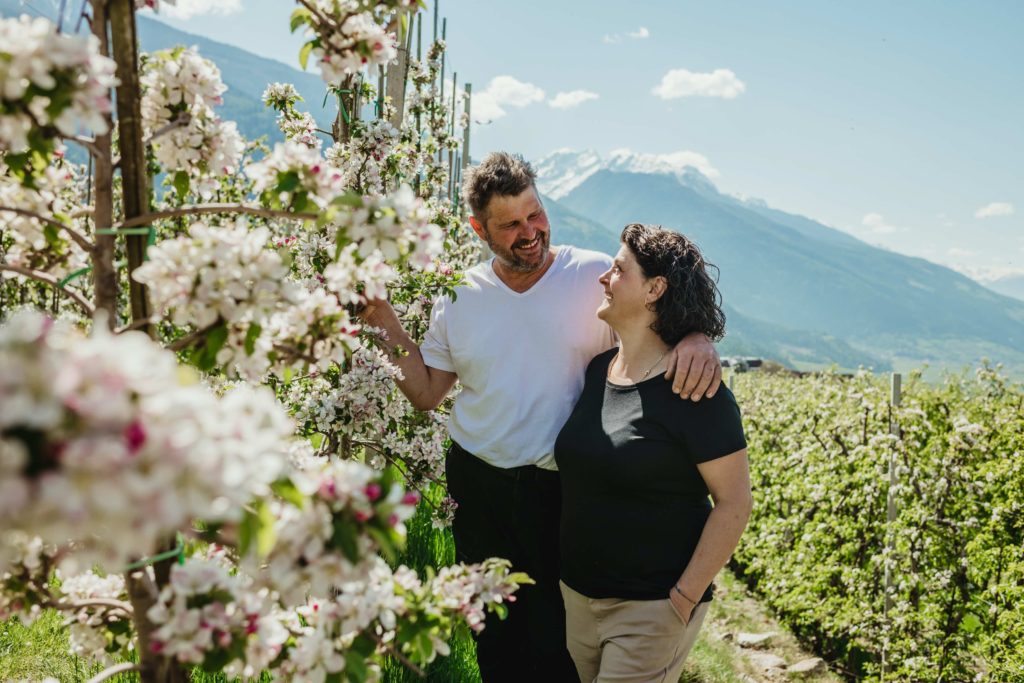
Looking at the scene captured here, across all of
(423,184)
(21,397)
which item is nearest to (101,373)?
(21,397)

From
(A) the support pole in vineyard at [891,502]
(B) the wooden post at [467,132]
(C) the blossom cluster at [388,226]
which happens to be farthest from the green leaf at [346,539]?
(B) the wooden post at [467,132]

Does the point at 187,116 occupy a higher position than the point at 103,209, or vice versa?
the point at 187,116

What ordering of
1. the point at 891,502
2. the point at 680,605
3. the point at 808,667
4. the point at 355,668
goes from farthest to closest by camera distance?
the point at 808,667 → the point at 891,502 → the point at 680,605 → the point at 355,668

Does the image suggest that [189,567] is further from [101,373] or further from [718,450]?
[718,450]

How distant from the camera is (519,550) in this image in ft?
11.1

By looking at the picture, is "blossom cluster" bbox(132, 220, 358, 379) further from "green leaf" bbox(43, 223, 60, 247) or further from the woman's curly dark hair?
the woman's curly dark hair

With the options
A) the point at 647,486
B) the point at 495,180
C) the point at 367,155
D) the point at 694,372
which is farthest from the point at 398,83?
the point at 647,486

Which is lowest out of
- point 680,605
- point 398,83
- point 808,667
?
point 808,667

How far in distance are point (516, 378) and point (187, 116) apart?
197cm

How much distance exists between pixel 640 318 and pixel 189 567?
1999mm

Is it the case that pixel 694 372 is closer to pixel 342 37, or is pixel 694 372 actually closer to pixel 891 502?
pixel 342 37

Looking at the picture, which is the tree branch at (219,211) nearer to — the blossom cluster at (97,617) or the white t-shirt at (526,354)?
the blossom cluster at (97,617)

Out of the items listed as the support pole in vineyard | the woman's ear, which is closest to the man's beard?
the woman's ear

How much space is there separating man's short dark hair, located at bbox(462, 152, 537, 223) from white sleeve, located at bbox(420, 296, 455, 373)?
0.50 m
